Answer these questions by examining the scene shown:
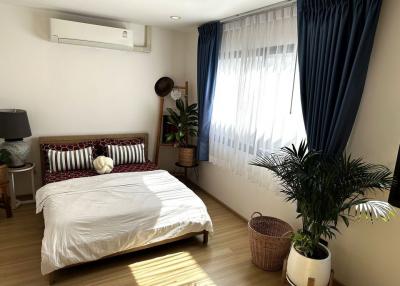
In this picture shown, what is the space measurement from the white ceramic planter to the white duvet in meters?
0.92

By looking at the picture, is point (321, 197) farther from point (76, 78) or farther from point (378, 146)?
point (76, 78)

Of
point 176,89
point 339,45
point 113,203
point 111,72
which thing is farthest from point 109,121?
point 339,45

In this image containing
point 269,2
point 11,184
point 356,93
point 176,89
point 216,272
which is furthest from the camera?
point 176,89

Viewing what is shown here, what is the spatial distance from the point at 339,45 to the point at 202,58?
2.03 m

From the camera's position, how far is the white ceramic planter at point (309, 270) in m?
1.94

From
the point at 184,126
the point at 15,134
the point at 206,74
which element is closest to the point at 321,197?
the point at 206,74

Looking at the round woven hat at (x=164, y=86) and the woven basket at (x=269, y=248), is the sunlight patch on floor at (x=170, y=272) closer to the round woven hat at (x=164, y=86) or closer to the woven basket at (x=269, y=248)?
the woven basket at (x=269, y=248)

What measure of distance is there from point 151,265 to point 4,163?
1946 mm

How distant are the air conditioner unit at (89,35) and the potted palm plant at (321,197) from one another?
2603 millimetres

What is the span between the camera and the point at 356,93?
1939 mm

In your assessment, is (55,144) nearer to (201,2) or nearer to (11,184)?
(11,184)

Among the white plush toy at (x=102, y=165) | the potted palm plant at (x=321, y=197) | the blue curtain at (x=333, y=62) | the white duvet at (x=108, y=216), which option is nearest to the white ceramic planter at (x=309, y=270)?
the potted palm plant at (x=321, y=197)

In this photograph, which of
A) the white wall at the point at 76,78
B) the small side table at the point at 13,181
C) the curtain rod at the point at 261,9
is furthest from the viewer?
the white wall at the point at 76,78

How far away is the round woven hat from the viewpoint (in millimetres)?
4125
